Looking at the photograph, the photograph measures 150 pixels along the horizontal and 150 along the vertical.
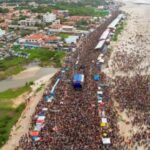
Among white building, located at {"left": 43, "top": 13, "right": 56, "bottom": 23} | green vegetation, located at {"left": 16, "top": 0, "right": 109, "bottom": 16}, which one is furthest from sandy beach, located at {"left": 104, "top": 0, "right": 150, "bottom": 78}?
white building, located at {"left": 43, "top": 13, "right": 56, "bottom": 23}

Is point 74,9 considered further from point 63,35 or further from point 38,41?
point 38,41

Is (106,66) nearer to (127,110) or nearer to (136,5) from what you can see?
(127,110)

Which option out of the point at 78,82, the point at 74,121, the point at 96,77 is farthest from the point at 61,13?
the point at 74,121

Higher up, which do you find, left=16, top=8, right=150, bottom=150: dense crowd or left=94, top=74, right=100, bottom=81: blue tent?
left=94, top=74, right=100, bottom=81: blue tent

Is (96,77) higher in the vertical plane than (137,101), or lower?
higher

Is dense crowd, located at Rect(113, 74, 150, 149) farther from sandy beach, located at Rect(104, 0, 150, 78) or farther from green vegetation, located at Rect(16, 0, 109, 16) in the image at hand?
green vegetation, located at Rect(16, 0, 109, 16)

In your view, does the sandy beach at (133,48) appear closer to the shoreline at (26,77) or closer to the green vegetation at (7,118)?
the shoreline at (26,77)
